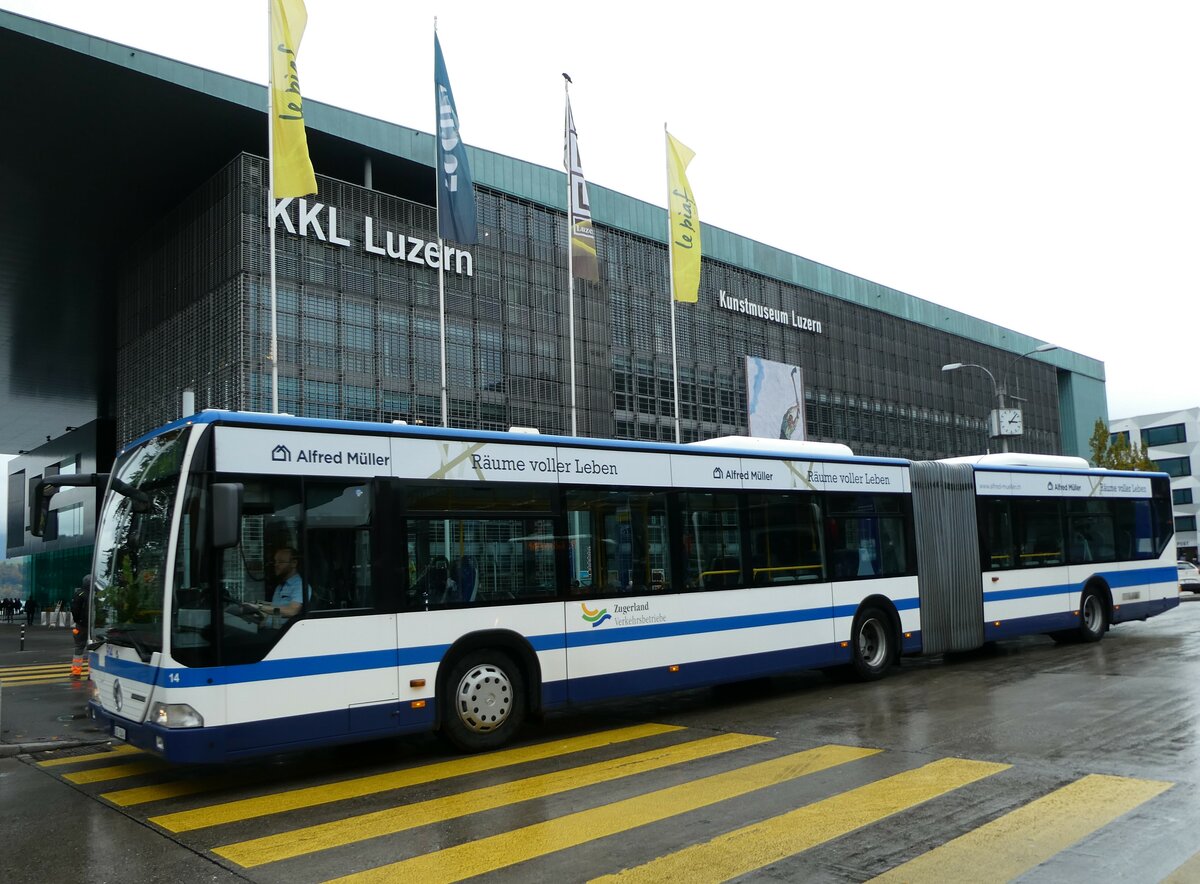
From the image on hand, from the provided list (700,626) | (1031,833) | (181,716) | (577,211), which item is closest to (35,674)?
(181,716)

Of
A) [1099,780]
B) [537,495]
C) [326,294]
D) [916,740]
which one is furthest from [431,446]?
[326,294]

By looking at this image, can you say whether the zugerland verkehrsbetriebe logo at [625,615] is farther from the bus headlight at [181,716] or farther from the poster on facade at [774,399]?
the poster on facade at [774,399]

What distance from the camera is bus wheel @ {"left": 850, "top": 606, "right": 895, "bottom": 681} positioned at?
13.0 metres

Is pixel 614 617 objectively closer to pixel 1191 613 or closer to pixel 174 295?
pixel 1191 613

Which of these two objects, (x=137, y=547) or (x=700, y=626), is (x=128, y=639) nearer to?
(x=137, y=547)

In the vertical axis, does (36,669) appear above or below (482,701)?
below

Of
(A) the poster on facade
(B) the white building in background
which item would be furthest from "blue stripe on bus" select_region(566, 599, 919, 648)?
(B) the white building in background

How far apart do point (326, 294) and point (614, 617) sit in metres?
20.9

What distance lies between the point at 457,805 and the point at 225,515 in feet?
9.44

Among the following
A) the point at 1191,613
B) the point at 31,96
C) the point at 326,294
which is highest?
the point at 31,96

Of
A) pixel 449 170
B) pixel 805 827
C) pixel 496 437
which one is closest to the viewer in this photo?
pixel 805 827

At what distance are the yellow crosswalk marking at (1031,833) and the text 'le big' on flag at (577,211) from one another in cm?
1843

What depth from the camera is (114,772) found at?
887 cm

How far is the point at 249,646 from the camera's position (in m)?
7.75
